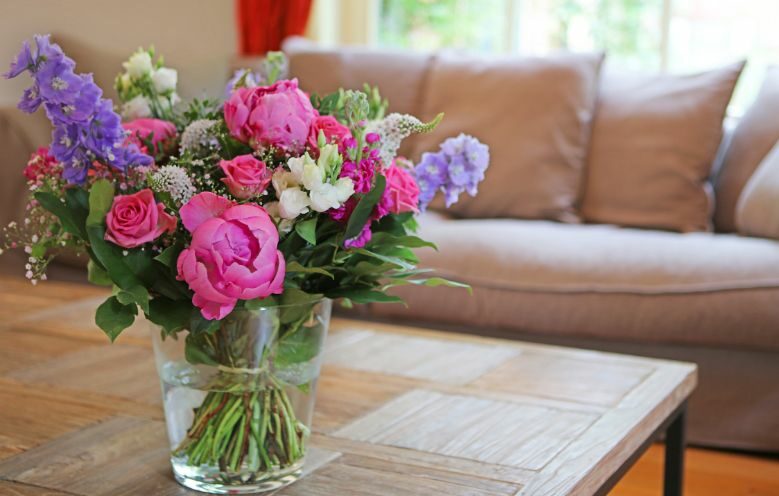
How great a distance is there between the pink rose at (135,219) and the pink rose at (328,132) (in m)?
0.16

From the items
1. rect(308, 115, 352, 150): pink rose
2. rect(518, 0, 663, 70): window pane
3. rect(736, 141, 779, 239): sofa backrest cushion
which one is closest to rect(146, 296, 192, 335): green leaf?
rect(308, 115, 352, 150): pink rose

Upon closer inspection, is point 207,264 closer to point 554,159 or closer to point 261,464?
point 261,464

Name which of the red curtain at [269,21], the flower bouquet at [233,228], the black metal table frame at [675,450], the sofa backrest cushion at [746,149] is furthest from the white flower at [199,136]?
the red curtain at [269,21]

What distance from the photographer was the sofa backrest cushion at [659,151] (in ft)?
9.69

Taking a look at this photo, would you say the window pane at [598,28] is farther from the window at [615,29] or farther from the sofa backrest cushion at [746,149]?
the sofa backrest cushion at [746,149]

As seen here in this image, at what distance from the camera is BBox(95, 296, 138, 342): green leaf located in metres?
1.04

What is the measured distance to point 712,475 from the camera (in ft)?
7.70

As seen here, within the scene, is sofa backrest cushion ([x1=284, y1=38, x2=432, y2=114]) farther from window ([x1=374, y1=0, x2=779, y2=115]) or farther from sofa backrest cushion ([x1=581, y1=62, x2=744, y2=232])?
window ([x1=374, y1=0, x2=779, y2=115])

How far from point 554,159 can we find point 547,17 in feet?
4.13

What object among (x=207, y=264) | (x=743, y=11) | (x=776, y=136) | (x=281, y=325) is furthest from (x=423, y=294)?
(x=743, y=11)

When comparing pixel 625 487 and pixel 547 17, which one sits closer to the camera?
pixel 625 487


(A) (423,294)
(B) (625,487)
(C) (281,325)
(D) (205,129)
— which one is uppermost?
(D) (205,129)

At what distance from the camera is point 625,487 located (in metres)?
A: 2.27

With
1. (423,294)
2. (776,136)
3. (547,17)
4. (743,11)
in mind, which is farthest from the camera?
(547,17)
